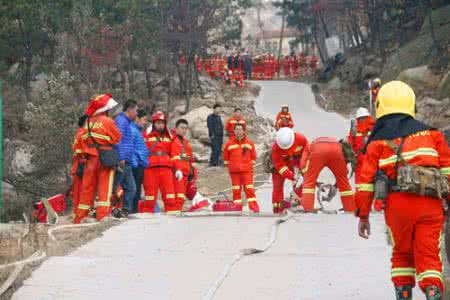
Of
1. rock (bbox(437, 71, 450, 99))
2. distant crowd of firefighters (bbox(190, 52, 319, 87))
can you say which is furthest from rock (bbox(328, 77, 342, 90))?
rock (bbox(437, 71, 450, 99))

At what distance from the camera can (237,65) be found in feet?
182

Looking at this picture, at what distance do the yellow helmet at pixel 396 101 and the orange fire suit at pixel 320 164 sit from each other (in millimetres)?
6912

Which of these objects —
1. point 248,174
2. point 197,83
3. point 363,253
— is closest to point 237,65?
point 197,83

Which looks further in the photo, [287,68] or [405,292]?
[287,68]

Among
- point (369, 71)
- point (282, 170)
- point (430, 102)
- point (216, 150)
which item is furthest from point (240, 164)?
point (369, 71)

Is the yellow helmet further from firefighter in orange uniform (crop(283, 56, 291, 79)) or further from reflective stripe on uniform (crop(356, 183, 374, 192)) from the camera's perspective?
firefighter in orange uniform (crop(283, 56, 291, 79))

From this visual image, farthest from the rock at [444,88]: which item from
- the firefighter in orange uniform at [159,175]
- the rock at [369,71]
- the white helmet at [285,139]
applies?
the firefighter in orange uniform at [159,175]

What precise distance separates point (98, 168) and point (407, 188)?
272 inches

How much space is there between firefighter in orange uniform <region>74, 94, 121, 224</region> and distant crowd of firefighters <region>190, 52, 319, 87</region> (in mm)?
38347

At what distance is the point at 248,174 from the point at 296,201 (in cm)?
126

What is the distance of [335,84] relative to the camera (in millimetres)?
52312

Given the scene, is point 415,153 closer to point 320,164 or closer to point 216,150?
point 320,164

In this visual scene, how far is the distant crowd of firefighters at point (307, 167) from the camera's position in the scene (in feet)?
23.3

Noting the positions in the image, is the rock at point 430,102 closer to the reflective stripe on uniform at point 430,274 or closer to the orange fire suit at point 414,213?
the orange fire suit at point 414,213
